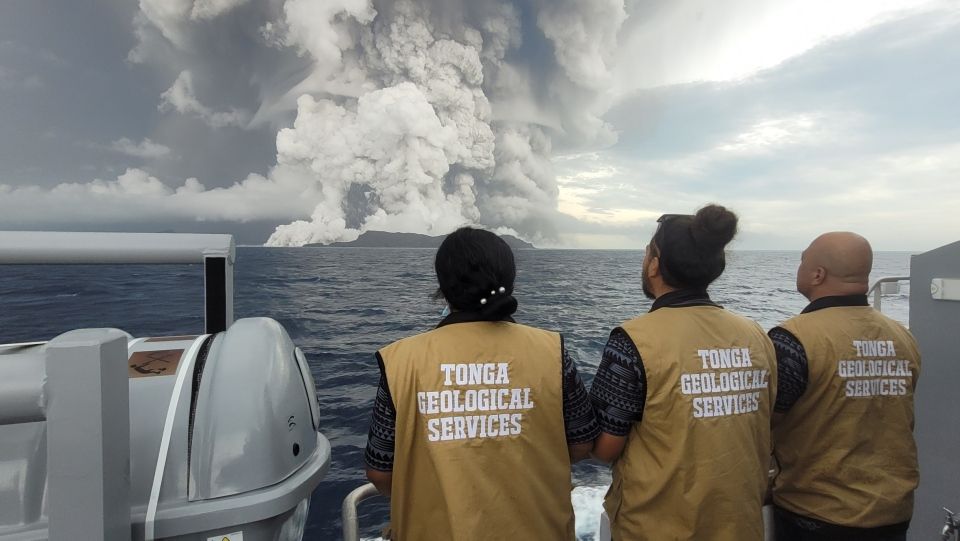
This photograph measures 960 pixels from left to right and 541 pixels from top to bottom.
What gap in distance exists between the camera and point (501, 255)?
4.33 feet

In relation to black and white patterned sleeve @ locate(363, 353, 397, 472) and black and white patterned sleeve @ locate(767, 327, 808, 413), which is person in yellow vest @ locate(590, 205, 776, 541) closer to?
black and white patterned sleeve @ locate(767, 327, 808, 413)

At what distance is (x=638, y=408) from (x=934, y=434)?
2.23 meters

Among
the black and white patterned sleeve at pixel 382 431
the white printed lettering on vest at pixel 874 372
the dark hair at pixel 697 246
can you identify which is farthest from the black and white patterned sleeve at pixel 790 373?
the black and white patterned sleeve at pixel 382 431

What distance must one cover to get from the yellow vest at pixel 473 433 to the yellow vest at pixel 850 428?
3.00 feet

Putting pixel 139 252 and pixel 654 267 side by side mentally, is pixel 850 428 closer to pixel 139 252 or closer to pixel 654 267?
pixel 654 267

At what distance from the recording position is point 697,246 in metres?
1.46

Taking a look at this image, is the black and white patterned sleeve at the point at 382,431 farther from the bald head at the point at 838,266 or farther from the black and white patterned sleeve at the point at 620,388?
the bald head at the point at 838,266

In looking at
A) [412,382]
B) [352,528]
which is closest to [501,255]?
[412,382]

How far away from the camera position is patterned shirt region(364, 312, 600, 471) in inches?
50.2

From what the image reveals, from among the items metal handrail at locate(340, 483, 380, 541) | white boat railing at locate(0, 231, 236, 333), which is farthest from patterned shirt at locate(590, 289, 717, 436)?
white boat railing at locate(0, 231, 236, 333)

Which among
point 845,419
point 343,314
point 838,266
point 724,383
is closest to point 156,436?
point 724,383

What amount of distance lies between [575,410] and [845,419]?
3.08 ft

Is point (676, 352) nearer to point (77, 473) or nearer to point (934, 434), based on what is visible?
point (77, 473)

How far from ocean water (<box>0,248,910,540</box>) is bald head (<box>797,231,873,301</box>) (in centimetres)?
34
